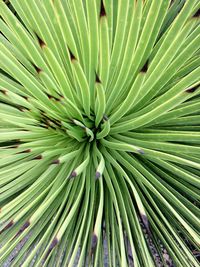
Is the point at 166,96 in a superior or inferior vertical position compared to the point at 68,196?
superior

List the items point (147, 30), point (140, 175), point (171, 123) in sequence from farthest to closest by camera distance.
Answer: point (171, 123) < point (140, 175) < point (147, 30)

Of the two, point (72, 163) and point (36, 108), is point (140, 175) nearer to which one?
point (72, 163)

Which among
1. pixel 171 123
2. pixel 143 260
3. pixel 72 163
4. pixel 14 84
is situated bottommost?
pixel 143 260

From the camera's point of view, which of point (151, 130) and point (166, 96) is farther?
point (151, 130)

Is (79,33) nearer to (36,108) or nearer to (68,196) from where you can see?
(36,108)

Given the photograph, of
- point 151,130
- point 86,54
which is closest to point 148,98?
point 151,130

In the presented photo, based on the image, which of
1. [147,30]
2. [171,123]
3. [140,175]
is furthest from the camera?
[171,123]
